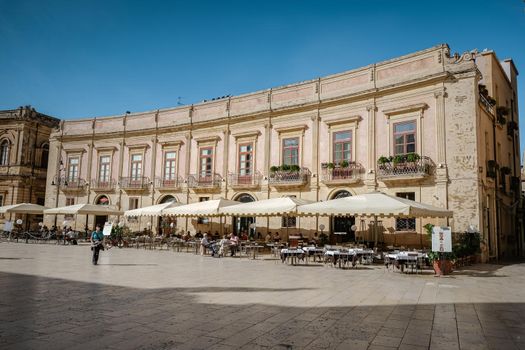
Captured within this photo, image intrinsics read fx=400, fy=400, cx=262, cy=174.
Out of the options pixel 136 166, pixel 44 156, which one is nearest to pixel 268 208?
pixel 136 166

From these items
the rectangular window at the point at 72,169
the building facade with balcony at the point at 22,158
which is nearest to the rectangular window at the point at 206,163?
the rectangular window at the point at 72,169

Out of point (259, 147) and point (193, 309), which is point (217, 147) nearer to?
point (259, 147)

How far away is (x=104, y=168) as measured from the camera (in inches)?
1171

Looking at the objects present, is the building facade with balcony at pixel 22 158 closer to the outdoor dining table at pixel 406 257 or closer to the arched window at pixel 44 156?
the arched window at pixel 44 156

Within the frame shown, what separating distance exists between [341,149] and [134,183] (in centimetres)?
1478

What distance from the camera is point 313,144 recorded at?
21438 millimetres

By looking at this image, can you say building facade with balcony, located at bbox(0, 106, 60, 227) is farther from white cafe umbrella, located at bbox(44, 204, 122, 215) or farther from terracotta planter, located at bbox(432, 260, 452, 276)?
terracotta planter, located at bbox(432, 260, 452, 276)

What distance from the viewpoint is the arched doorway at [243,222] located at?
76.2 ft

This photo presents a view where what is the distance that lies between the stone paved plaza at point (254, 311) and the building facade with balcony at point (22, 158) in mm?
25756

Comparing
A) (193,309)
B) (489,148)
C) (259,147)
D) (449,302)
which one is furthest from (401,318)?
(259,147)

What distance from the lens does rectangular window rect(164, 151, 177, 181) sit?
2681cm

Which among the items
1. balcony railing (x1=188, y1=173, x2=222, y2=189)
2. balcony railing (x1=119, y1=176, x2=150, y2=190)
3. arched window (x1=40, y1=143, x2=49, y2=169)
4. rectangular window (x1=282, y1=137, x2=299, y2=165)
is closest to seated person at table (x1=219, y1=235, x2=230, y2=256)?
rectangular window (x1=282, y1=137, x2=299, y2=165)

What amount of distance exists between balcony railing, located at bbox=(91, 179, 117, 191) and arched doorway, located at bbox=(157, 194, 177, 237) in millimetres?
4429

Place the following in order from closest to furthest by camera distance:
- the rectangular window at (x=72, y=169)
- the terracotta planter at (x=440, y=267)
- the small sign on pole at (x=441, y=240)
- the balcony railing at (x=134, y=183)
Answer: the small sign on pole at (x=441, y=240), the terracotta planter at (x=440, y=267), the balcony railing at (x=134, y=183), the rectangular window at (x=72, y=169)
